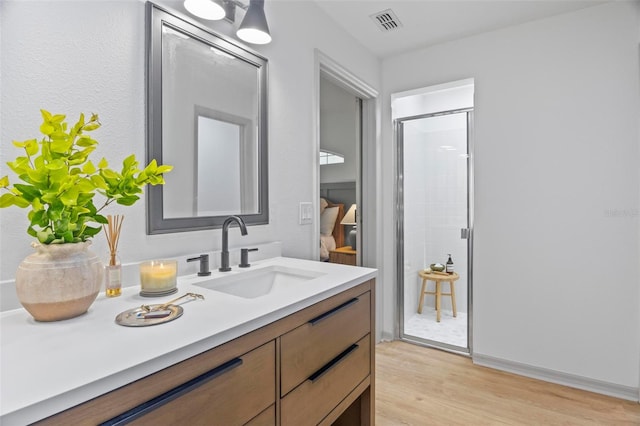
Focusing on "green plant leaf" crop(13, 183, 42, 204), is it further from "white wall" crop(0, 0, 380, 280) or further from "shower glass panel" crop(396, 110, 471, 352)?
"shower glass panel" crop(396, 110, 471, 352)

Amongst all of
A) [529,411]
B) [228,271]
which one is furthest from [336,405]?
[529,411]

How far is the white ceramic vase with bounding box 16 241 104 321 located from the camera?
78 centimetres

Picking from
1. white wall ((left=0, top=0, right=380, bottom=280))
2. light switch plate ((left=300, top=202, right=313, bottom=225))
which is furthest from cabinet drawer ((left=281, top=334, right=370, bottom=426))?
light switch plate ((left=300, top=202, right=313, bottom=225))

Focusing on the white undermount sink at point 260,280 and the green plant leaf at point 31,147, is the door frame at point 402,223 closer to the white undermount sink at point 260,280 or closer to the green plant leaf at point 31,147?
the white undermount sink at point 260,280

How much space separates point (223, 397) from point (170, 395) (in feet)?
0.49

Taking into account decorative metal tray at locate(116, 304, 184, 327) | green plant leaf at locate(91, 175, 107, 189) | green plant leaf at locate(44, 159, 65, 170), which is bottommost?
decorative metal tray at locate(116, 304, 184, 327)

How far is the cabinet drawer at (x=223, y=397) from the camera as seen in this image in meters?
0.67

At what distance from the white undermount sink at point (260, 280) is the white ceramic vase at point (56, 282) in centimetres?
48

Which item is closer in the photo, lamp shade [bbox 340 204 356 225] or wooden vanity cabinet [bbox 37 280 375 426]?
wooden vanity cabinet [bbox 37 280 375 426]

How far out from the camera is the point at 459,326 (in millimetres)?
2959

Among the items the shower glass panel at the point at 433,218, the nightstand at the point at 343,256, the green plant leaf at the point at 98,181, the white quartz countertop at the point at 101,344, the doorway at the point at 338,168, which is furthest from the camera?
the doorway at the point at 338,168

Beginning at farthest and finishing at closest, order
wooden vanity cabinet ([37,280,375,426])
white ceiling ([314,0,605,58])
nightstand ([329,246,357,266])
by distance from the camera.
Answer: nightstand ([329,246,357,266]) < white ceiling ([314,0,605,58]) < wooden vanity cabinet ([37,280,375,426])

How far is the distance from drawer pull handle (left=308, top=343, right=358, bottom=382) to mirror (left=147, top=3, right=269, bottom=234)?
2.45 feet

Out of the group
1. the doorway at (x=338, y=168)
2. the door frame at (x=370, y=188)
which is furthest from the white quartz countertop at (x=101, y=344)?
the doorway at (x=338, y=168)
